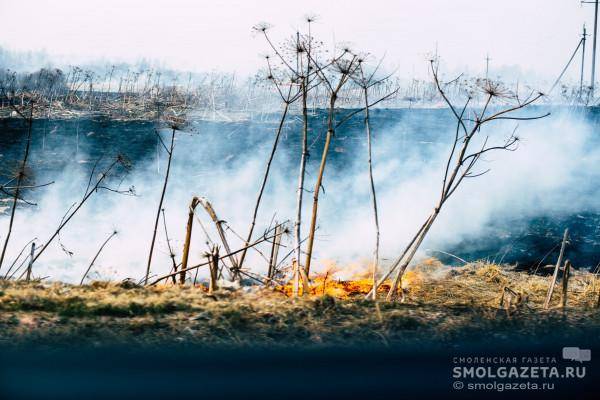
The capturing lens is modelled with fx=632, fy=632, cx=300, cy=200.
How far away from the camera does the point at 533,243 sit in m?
11.1

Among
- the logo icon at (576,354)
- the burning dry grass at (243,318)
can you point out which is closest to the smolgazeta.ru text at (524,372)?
the logo icon at (576,354)

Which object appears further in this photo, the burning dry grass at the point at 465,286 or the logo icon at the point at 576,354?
the burning dry grass at the point at 465,286

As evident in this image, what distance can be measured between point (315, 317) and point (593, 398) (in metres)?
1.67

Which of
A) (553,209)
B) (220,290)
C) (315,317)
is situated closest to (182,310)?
(220,290)

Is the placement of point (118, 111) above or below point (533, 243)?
above

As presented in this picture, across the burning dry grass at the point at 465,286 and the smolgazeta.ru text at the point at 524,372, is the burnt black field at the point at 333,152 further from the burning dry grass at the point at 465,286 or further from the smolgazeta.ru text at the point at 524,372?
the smolgazeta.ru text at the point at 524,372

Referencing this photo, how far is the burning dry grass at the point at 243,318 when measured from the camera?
3.78 meters

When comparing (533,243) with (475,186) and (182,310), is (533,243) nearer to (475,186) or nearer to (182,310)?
(475,186)

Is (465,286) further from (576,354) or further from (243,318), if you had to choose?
(243,318)

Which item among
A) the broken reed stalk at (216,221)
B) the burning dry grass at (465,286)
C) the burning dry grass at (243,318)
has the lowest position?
the burning dry grass at (465,286)

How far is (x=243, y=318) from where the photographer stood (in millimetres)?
4000

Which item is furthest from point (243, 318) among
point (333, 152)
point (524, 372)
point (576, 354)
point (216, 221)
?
point (333, 152)

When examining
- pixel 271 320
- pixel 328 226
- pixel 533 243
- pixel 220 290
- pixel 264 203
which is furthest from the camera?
pixel 264 203

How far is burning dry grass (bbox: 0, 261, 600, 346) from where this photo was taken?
378cm
